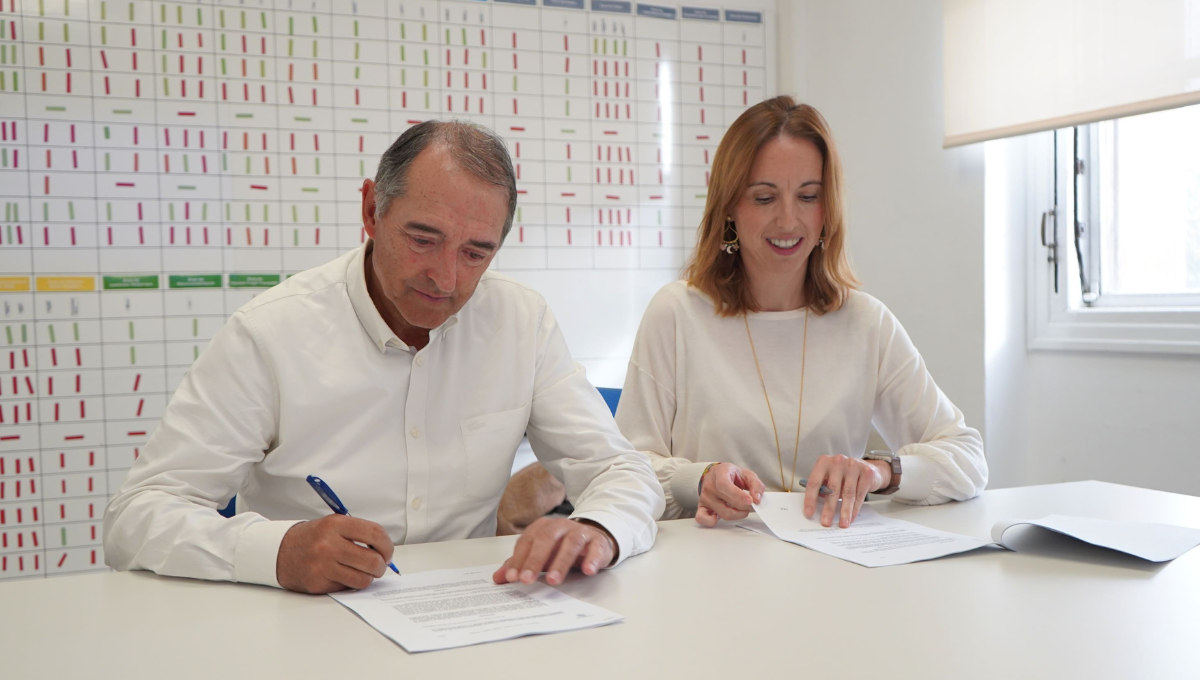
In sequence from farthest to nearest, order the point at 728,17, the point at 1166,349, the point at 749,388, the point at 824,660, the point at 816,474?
the point at 728,17 < the point at 1166,349 < the point at 749,388 < the point at 816,474 < the point at 824,660

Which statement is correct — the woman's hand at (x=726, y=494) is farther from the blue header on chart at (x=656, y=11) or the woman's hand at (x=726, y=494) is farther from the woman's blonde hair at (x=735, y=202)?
the blue header on chart at (x=656, y=11)

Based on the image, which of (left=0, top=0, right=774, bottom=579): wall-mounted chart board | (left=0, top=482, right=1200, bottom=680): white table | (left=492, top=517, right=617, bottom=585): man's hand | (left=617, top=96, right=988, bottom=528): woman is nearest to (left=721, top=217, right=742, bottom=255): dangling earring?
(left=617, top=96, right=988, bottom=528): woman

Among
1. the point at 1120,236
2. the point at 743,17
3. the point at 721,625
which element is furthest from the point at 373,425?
the point at 743,17

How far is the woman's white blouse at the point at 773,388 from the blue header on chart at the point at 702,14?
164 cm

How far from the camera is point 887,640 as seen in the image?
0.93m

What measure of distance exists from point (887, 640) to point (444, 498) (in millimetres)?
824

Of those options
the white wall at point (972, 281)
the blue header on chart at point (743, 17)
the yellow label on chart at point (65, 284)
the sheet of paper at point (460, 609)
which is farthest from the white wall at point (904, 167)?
the yellow label on chart at point (65, 284)

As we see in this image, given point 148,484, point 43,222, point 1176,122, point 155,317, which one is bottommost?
point 148,484

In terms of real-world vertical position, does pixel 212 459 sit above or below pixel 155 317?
below

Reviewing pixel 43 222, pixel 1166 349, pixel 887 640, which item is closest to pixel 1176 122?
pixel 1166 349

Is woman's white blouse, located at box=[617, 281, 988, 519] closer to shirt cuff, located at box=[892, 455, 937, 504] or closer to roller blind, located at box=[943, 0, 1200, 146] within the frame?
shirt cuff, located at box=[892, 455, 937, 504]

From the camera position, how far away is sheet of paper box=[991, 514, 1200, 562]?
1242 mm

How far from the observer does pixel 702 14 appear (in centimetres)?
333

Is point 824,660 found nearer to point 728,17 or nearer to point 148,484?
point 148,484
